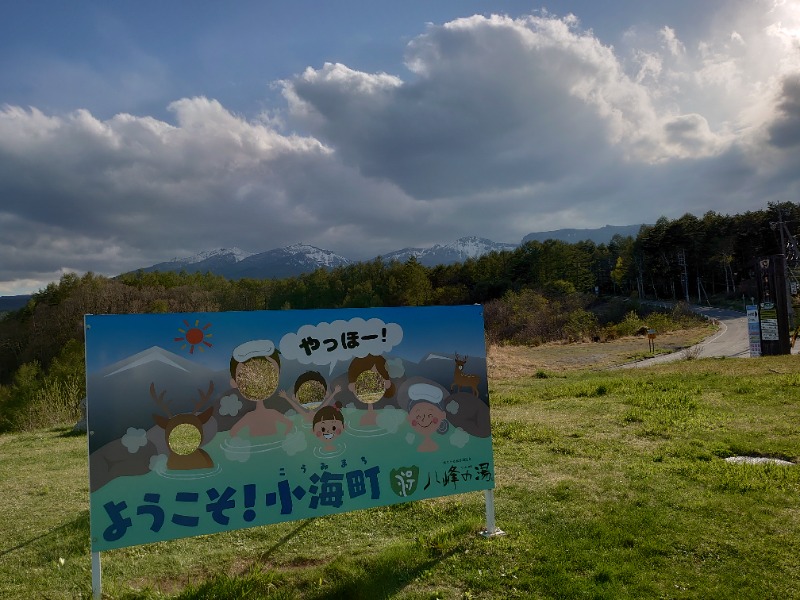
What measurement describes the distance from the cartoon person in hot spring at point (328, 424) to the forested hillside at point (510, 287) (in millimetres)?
34840

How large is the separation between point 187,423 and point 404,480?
181 cm

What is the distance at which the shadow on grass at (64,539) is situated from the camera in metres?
4.98

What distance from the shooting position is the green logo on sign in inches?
170

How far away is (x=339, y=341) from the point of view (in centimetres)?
419

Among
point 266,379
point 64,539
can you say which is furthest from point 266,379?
point 64,539

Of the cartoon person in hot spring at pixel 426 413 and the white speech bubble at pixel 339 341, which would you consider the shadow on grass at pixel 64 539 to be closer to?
the white speech bubble at pixel 339 341

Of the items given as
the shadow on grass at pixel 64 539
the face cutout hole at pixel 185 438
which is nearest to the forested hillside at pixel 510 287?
the shadow on grass at pixel 64 539

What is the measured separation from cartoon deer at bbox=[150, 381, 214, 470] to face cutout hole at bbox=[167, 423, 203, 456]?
16 millimetres

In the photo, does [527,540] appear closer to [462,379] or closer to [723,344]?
[462,379]

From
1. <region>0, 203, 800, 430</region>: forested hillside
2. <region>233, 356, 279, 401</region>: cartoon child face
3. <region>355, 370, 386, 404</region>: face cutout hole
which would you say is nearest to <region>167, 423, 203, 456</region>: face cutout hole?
<region>233, 356, 279, 401</region>: cartoon child face

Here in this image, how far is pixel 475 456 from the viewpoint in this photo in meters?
4.70

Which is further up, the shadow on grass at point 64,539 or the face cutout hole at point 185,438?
the face cutout hole at point 185,438

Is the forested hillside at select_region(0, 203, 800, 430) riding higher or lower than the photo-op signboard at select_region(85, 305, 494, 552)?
higher

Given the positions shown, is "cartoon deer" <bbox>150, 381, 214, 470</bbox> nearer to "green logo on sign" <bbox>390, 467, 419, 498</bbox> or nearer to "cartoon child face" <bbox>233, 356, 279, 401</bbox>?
"cartoon child face" <bbox>233, 356, 279, 401</bbox>
